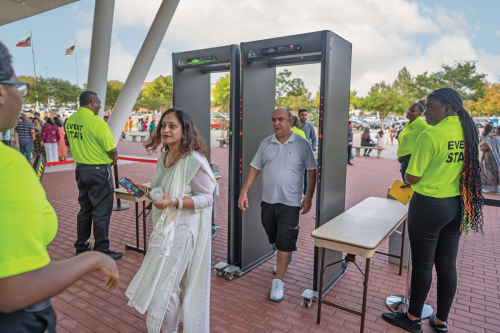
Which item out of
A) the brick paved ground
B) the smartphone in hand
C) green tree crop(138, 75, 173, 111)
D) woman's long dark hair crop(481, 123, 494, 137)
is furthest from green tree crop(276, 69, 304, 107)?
green tree crop(138, 75, 173, 111)

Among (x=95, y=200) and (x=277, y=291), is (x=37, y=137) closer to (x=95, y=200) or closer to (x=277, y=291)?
(x=95, y=200)

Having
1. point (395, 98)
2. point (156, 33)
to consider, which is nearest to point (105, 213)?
point (156, 33)

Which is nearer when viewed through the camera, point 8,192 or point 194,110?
point 8,192

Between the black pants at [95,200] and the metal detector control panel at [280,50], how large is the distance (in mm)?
2493

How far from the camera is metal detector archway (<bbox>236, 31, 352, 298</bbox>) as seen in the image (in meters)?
3.43

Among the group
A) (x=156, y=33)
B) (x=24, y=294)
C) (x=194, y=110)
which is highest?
(x=156, y=33)

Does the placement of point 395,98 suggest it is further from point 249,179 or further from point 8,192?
point 8,192

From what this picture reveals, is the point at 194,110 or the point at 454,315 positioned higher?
the point at 194,110

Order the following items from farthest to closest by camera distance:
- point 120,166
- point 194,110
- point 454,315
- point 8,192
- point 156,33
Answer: point 120,166, point 156,33, point 194,110, point 454,315, point 8,192

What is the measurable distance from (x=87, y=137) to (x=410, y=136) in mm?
4726

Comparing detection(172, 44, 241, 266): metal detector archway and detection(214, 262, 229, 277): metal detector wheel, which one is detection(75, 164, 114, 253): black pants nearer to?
detection(172, 44, 241, 266): metal detector archway

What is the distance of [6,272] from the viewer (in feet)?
3.03

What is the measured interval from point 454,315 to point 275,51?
3.25m

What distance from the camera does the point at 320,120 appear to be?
136 inches
